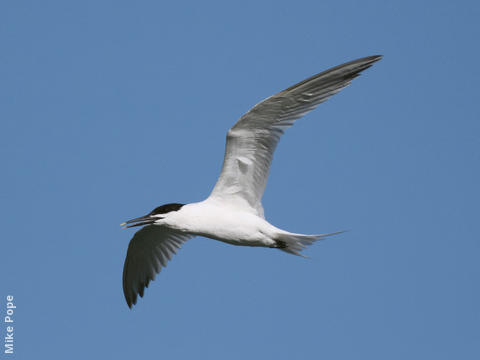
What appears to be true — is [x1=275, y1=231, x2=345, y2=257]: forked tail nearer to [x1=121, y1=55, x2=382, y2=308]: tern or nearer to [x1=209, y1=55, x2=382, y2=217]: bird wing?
[x1=121, y1=55, x2=382, y2=308]: tern

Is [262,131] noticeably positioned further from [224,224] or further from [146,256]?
[146,256]

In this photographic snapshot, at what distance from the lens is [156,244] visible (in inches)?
412

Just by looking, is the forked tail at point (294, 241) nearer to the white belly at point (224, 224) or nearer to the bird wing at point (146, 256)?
the white belly at point (224, 224)

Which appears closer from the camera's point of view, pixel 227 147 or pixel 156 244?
pixel 227 147

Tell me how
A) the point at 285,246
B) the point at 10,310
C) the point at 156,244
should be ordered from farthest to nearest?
1. the point at 156,244
2. the point at 10,310
3. the point at 285,246

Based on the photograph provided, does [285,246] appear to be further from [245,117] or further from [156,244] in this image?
[156,244]

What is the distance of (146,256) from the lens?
1055 cm

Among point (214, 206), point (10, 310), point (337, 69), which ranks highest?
point (337, 69)

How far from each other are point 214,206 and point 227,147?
80 centimetres

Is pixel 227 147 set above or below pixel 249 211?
above

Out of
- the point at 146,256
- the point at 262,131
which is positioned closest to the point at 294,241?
the point at 262,131

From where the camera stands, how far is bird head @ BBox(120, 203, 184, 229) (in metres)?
8.62

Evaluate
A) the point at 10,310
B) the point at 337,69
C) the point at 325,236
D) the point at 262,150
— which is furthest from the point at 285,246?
the point at 10,310

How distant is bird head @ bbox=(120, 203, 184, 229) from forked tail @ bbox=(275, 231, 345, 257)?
52.2 inches
